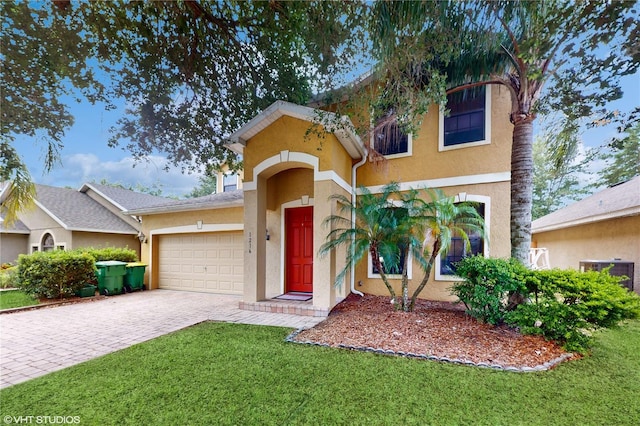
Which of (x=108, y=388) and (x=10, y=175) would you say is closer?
(x=108, y=388)

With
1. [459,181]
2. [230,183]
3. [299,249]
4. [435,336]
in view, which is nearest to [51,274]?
[299,249]

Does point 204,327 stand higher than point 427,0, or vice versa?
point 427,0

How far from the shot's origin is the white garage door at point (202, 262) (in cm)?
986

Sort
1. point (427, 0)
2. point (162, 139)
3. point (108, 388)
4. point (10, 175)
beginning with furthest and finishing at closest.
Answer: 1. point (162, 139)
2. point (10, 175)
3. point (427, 0)
4. point (108, 388)

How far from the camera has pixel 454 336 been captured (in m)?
4.95

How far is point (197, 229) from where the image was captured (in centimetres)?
1042

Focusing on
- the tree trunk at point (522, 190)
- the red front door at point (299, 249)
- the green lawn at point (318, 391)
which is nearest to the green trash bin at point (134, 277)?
the red front door at point (299, 249)

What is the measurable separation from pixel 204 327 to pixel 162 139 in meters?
4.68

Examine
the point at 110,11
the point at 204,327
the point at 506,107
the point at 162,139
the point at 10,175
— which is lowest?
the point at 204,327

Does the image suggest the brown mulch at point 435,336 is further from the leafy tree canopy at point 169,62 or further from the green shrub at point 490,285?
the leafy tree canopy at point 169,62

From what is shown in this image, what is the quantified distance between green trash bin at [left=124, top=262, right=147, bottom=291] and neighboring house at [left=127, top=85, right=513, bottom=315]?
403 cm

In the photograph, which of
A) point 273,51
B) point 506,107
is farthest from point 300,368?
point 506,107

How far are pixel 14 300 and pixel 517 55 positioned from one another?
49.2 feet

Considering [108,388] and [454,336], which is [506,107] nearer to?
[454,336]
